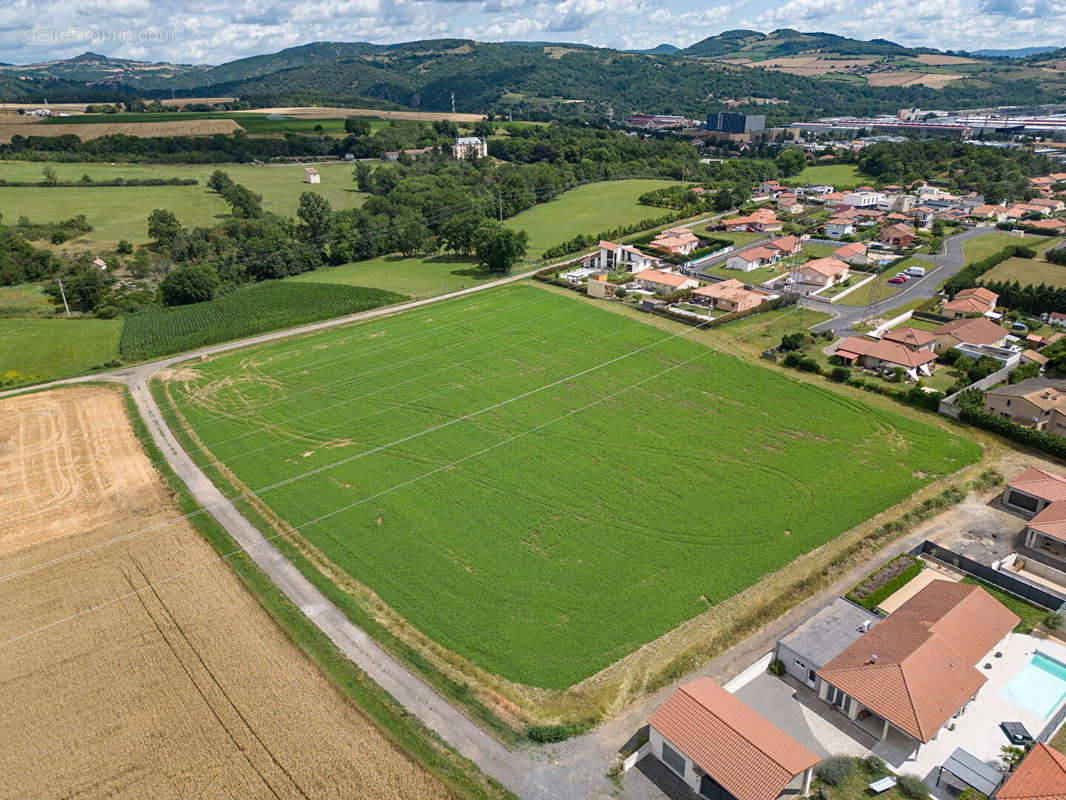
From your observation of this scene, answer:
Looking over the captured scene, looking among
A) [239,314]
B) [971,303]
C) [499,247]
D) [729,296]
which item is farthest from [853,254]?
[239,314]

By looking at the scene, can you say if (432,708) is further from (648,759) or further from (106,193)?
(106,193)

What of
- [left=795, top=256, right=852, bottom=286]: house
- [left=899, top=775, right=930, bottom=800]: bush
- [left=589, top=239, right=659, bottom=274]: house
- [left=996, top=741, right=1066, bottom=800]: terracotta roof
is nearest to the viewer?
[left=996, top=741, right=1066, bottom=800]: terracotta roof

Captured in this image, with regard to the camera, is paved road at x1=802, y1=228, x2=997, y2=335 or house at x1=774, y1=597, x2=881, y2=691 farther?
paved road at x1=802, y1=228, x2=997, y2=335

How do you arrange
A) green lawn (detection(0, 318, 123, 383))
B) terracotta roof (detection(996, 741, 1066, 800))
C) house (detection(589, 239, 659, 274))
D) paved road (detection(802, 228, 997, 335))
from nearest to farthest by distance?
terracotta roof (detection(996, 741, 1066, 800)) → green lawn (detection(0, 318, 123, 383)) → paved road (detection(802, 228, 997, 335)) → house (detection(589, 239, 659, 274))

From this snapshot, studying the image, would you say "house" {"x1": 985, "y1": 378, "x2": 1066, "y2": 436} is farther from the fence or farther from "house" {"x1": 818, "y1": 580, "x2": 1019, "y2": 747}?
"house" {"x1": 818, "y1": 580, "x2": 1019, "y2": 747}

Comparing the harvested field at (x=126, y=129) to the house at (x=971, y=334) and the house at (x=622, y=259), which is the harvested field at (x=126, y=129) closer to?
the house at (x=622, y=259)

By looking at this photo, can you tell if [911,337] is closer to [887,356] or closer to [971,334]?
[887,356]

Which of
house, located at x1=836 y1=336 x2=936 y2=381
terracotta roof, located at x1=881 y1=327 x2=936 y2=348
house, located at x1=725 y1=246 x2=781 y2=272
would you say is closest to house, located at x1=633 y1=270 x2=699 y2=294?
house, located at x1=725 y1=246 x2=781 y2=272
